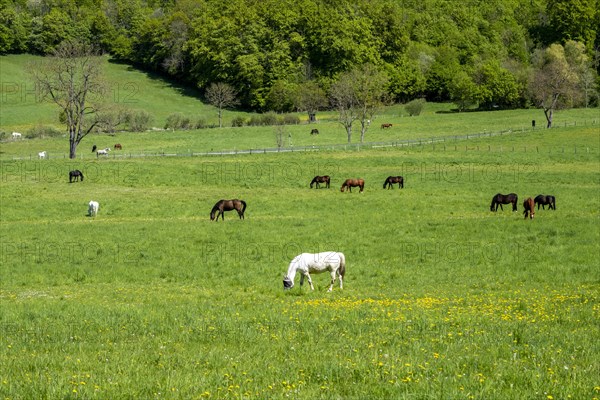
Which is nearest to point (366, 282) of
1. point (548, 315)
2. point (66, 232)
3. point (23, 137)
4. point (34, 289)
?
point (548, 315)

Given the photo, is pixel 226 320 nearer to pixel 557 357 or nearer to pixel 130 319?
pixel 130 319

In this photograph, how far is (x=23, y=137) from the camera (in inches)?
3750

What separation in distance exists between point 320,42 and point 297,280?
11982cm

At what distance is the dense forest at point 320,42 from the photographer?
12903 cm

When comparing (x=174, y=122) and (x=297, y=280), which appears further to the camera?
(x=174, y=122)

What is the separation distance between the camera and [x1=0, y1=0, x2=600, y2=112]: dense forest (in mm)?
129025

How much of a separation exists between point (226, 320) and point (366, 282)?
970 cm

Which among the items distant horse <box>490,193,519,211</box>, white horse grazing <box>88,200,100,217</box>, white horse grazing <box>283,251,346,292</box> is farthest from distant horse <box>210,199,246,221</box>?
white horse grazing <box>283,251,346,292</box>

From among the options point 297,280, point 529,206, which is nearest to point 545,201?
point 529,206

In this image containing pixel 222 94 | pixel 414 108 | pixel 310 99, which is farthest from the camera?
pixel 222 94

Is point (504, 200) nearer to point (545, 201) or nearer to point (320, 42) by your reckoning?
point (545, 201)

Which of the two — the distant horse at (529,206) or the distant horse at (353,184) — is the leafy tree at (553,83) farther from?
the distant horse at (529,206)

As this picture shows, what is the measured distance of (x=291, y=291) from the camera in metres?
20.2

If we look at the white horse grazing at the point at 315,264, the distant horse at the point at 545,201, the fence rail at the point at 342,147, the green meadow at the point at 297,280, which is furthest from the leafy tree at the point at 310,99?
the white horse grazing at the point at 315,264
